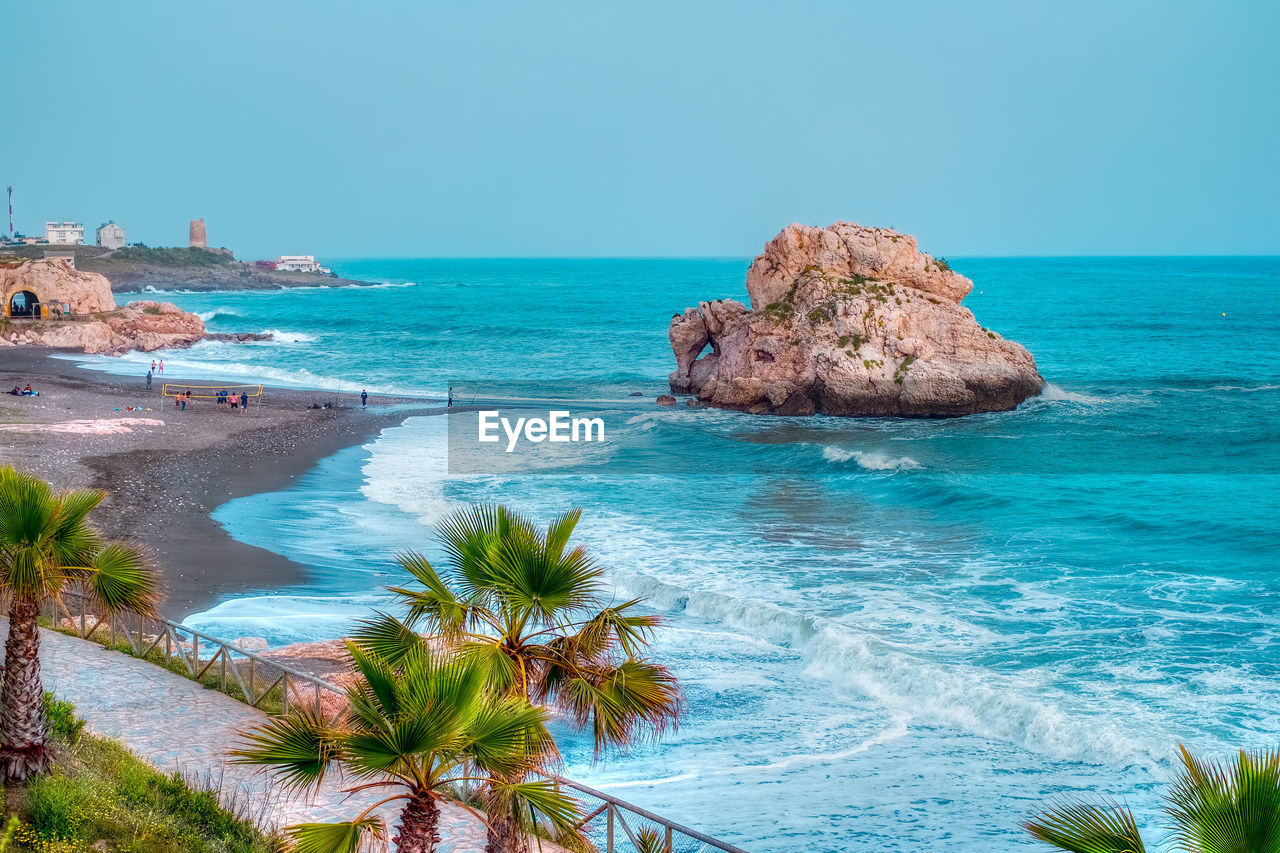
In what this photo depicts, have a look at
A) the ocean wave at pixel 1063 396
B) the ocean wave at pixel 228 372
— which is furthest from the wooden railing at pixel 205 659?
the ocean wave at pixel 1063 396

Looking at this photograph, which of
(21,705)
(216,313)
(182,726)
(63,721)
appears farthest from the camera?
(216,313)

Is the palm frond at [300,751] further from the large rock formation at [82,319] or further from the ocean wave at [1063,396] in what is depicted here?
the large rock formation at [82,319]

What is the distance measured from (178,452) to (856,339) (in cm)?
2766

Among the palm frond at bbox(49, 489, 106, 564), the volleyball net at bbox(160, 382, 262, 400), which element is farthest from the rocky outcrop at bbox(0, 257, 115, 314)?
the palm frond at bbox(49, 489, 106, 564)

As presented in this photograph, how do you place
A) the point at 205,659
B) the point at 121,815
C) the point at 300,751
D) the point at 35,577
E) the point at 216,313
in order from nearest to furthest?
the point at 300,751 < the point at 121,815 < the point at 35,577 < the point at 205,659 < the point at 216,313

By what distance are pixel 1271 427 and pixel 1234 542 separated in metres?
22.3

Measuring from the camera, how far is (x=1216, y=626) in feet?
71.9

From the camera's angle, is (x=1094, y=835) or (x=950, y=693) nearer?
(x=1094, y=835)

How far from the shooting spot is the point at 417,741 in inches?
301

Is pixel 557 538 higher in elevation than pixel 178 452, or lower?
higher

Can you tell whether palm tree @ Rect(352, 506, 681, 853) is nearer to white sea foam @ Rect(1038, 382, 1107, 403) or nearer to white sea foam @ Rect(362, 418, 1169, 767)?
white sea foam @ Rect(362, 418, 1169, 767)

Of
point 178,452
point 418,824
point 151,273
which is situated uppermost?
point 151,273

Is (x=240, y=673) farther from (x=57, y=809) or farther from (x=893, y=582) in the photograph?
(x=893, y=582)
